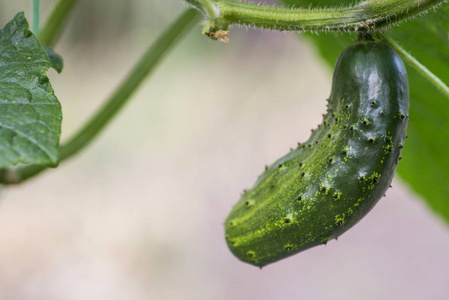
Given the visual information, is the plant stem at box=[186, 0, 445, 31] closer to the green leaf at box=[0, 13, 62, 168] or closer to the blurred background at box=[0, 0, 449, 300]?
the green leaf at box=[0, 13, 62, 168]

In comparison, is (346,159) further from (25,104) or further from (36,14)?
(36,14)

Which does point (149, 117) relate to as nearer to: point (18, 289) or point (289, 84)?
point (289, 84)

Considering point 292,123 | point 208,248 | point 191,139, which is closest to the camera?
point 208,248

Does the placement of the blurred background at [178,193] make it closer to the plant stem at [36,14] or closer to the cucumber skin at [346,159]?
the plant stem at [36,14]

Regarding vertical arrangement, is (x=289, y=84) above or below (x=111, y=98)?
below

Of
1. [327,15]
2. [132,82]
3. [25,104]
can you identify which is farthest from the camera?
[132,82]

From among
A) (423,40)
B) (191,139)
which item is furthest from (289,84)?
(423,40)

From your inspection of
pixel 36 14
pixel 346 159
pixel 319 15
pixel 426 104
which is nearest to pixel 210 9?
pixel 319 15
